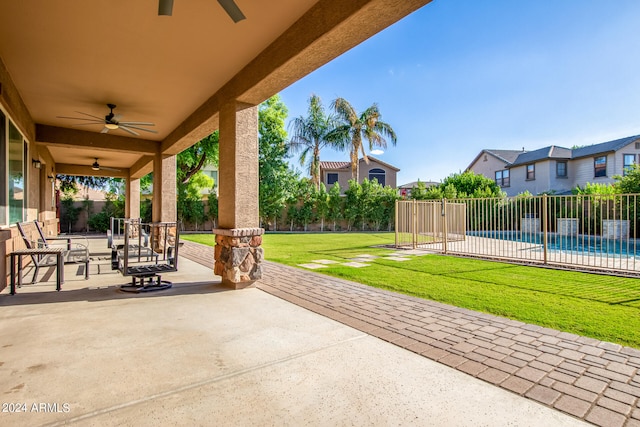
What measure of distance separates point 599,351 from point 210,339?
314cm

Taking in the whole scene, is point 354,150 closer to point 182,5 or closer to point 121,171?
point 121,171

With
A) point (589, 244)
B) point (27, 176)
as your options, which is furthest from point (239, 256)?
point (589, 244)

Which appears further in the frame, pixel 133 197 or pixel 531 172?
pixel 531 172

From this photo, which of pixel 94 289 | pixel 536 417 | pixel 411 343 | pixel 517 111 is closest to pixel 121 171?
pixel 94 289

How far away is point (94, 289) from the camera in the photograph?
4684 millimetres

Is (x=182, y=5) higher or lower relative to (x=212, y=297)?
higher

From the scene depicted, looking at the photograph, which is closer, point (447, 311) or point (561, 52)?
point (447, 311)

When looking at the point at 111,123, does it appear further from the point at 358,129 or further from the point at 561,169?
the point at 561,169

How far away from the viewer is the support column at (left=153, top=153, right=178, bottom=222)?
28.8ft

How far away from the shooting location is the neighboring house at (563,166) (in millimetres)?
19141

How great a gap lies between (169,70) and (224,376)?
4252 mm

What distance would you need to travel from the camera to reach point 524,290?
4.80m

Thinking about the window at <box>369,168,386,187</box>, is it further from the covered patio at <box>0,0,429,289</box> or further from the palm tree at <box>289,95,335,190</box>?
the covered patio at <box>0,0,429,289</box>

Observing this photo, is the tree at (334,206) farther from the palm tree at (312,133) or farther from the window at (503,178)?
the window at (503,178)
